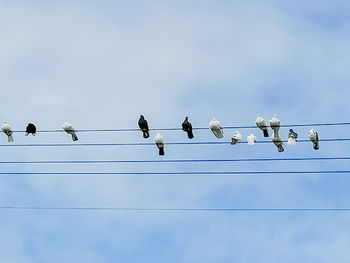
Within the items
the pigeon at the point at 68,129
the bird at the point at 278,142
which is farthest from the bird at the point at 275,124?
the pigeon at the point at 68,129

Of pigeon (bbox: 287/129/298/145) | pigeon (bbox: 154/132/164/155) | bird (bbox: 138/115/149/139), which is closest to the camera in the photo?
pigeon (bbox: 287/129/298/145)

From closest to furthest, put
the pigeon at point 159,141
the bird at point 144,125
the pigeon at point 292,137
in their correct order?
the pigeon at point 292,137 → the pigeon at point 159,141 → the bird at point 144,125

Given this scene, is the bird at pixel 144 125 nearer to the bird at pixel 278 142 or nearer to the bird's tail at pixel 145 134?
the bird's tail at pixel 145 134

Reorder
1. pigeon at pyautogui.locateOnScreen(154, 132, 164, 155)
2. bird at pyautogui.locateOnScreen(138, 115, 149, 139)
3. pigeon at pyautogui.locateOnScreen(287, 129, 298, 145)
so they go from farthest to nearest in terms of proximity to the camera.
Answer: bird at pyautogui.locateOnScreen(138, 115, 149, 139)
pigeon at pyautogui.locateOnScreen(154, 132, 164, 155)
pigeon at pyautogui.locateOnScreen(287, 129, 298, 145)

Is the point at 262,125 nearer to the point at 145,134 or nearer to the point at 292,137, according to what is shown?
the point at 292,137

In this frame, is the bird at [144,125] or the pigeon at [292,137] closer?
the pigeon at [292,137]

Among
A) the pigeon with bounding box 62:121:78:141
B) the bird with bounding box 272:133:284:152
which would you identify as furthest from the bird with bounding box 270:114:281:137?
the pigeon with bounding box 62:121:78:141

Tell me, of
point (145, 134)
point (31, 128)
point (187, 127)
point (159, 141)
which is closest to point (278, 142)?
point (187, 127)

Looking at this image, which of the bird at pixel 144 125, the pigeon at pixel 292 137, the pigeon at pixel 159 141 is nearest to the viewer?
the pigeon at pixel 292 137

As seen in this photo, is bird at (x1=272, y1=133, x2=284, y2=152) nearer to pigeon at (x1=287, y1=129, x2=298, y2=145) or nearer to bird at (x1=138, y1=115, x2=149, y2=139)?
pigeon at (x1=287, y1=129, x2=298, y2=145)

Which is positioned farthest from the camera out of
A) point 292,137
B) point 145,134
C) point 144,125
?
point 144,125

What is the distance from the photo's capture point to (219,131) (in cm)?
3956

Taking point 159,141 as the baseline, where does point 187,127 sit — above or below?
above

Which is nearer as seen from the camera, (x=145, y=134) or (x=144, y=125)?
(x=145, y=134)
